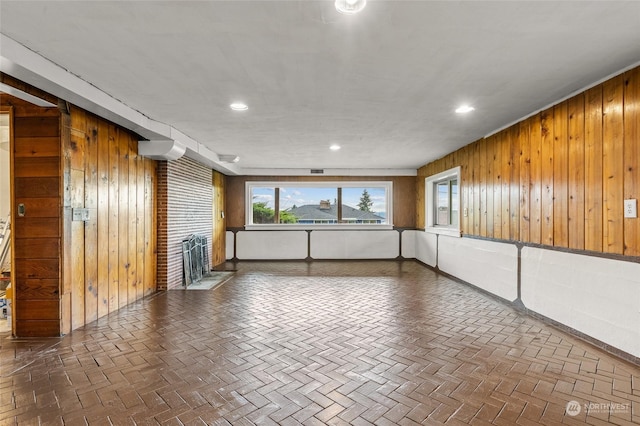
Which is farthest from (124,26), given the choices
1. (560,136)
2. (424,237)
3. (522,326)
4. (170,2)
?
(424,237)

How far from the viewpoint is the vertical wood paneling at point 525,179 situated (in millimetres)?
4215

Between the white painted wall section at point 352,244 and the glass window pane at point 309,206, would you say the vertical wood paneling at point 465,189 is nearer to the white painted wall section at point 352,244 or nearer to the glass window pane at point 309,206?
the white painted wall section at point 352,244

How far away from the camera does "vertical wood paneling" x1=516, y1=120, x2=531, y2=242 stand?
4215mm

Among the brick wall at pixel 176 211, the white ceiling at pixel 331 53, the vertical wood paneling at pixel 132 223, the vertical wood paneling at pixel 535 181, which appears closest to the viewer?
the white ceiling at pixel 331 53

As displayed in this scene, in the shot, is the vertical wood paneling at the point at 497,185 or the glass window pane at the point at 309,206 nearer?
the vertical wood paneling at the point at 497,185

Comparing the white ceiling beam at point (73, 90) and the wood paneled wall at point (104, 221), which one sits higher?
the white ceiling beam at point (73, 90)

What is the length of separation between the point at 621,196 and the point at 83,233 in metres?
5.33

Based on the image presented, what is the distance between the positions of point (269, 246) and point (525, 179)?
252 inches

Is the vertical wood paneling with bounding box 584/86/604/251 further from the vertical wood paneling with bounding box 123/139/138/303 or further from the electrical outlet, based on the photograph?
the vertical wood paneling with bounding box 123/139/138/303

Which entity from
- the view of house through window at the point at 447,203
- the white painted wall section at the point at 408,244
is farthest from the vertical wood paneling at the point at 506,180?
the white painted wall section at the point at 408,244

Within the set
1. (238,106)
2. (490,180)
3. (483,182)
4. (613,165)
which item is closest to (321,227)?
(483,182)

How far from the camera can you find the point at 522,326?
375 centimetres

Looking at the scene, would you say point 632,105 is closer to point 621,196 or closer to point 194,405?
point 621,196

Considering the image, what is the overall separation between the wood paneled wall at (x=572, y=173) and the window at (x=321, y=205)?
4.23m
